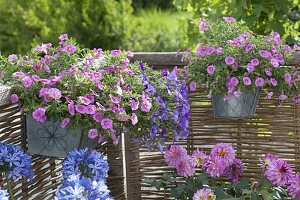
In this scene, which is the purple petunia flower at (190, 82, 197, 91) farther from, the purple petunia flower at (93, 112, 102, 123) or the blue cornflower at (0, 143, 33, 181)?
the blue cornflower at (0, 143, 33, 181)

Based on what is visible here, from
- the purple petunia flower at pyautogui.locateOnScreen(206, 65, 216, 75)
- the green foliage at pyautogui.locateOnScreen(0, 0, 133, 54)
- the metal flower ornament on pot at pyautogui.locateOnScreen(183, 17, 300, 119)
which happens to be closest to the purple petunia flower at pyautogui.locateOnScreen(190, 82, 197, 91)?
the metal flower ornament on pot at pyautogui.locateOnScreen(183, 17, 300, 119)

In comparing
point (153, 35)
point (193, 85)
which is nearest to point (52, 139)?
point (193, 85)

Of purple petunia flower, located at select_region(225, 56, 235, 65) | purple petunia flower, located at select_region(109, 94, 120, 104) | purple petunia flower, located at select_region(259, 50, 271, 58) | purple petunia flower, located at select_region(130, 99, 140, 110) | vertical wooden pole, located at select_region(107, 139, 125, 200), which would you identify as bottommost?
vertical wooden pole, located at select_region(107, 139, 125, 200)

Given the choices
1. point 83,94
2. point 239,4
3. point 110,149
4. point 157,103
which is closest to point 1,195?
point 83,94

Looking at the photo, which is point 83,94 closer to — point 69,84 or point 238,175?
point 69,84

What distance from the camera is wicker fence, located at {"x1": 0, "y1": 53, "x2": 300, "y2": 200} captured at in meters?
2.96

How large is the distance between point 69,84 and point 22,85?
159 millimetres

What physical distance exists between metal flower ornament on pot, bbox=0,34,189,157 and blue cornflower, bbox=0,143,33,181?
5.2 inches

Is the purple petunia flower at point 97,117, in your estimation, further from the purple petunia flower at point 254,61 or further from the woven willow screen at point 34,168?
the purple petunia flower at point 254,61

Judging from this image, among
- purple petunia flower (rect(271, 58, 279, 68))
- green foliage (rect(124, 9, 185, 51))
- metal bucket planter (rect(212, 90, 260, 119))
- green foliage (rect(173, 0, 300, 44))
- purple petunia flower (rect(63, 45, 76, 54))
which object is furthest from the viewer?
green foliage (rect(124, 9, 185, 51))

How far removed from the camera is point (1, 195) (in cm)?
184

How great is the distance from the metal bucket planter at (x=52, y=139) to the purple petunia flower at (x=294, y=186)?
926mm

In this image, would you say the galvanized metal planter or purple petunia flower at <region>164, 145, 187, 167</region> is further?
purple petunia flower at <region>164, 145, 187, 167</region>

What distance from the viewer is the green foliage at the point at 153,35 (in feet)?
30.3
